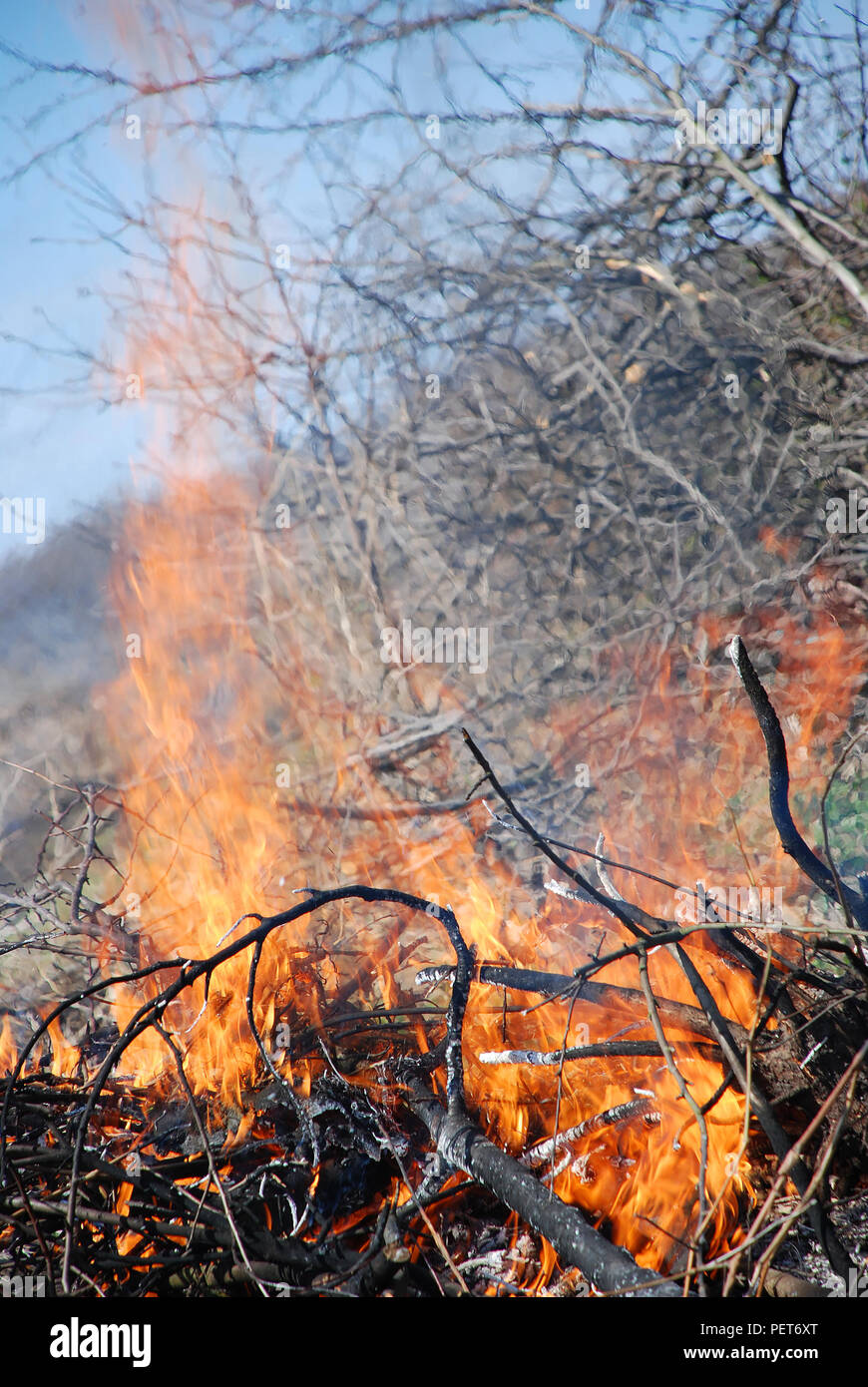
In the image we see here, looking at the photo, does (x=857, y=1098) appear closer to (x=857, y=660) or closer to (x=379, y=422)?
(x=857, y=660)

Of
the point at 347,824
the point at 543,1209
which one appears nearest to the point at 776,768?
the point at 543,1209

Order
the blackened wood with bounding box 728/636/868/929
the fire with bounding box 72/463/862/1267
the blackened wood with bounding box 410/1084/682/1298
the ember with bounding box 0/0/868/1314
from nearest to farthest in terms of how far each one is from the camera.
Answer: the blackened wood with bounding box 410/1084/682/1298 → the blackened wood with bounding box 728/636/868/929 → the fire with bounding box 72/463/862/1267 → the ember with bounding box 0/0/868/1314

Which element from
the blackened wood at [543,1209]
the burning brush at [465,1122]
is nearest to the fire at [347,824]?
the burning brush at [465,1122]

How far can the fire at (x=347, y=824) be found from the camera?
252 cm

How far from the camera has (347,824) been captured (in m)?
5.40

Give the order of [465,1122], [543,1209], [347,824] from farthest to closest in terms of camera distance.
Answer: [347,824]
[465,1122]
[543,1209]

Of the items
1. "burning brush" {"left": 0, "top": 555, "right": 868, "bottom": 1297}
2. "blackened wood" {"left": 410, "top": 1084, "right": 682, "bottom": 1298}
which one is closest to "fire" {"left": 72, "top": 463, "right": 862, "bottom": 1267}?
"burning brush" {"left": 0, "top": 555, "right": 868, "bottom": 1297}

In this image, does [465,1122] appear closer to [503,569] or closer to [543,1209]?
[543,1209]

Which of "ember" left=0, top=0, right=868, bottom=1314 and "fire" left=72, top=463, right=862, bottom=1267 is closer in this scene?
"fire" left=72, top=463, right=862, bottom=1267

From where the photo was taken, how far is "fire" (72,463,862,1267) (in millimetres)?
2520

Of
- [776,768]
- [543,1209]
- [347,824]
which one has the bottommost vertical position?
[543,1209]

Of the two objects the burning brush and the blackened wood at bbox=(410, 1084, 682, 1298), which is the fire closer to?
the burning brush

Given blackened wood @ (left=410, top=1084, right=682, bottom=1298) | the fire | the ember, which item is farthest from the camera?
the ember

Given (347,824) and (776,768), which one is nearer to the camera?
(776,768)
